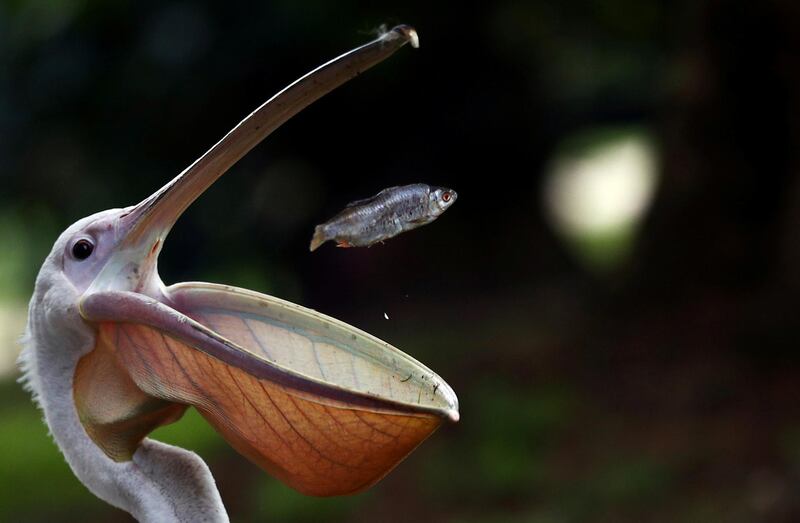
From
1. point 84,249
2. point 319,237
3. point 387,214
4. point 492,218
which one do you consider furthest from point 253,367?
point 492,218

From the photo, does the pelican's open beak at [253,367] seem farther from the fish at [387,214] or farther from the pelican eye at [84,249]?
Result: the fish at [387,214]

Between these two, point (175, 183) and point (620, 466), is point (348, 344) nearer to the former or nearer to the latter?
point (175, 183)

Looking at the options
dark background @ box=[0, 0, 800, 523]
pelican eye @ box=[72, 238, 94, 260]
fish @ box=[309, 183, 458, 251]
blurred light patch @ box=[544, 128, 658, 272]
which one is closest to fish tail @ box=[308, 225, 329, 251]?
fish @ box=[309, 183, 458, 251]

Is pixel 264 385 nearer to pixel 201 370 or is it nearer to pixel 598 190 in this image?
pixel 201 370

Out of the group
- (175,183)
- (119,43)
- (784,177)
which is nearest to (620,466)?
(784,177)

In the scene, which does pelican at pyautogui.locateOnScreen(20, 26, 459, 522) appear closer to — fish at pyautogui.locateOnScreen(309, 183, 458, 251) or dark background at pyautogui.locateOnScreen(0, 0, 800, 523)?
fish at pyautogui.locateOnScreen(309, 183, 458, 251)

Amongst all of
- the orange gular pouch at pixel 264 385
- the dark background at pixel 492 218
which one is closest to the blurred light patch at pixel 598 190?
the dark background at pixel 492 218
